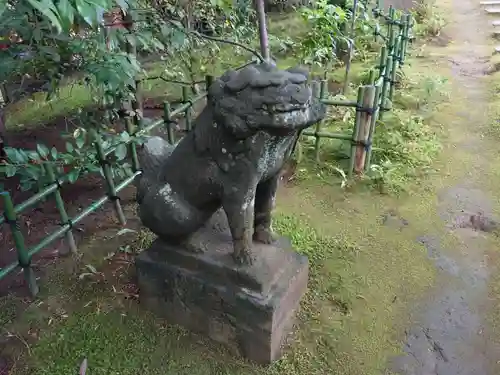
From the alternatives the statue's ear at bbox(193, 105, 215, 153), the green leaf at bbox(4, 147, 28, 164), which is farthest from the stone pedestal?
the green leaf at bbox(4, 147, 28, 164)

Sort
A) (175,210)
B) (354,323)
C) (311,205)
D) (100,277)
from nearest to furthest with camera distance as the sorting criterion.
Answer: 1. (175,210)
2. (354,323)
3. (100,277)
4. (311,205)

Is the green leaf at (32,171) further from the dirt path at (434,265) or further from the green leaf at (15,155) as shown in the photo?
the dirt path at (434,265)

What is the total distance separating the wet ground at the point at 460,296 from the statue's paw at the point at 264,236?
901 millimetres

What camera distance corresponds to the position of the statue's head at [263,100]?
5.72ft

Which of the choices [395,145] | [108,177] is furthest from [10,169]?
[395,145]

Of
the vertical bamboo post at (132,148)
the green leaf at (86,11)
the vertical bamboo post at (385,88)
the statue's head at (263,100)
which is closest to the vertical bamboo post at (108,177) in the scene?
the vertical bamboo post at (132,148)

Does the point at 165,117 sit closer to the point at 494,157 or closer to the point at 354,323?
the point at 354,323

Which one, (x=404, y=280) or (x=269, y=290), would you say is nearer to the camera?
(x=269, y=290)

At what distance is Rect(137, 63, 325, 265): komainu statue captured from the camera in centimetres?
176

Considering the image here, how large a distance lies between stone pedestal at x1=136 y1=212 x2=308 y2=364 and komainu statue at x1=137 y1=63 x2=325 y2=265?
0.30 ft

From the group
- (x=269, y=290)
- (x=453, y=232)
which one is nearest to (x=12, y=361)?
(x=269, y=290)

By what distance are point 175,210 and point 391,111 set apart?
150 inches

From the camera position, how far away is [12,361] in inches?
94.0

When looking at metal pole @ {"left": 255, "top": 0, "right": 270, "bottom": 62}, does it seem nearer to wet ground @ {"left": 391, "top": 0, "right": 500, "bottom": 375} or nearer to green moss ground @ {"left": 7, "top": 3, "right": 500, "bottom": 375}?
green moss ground @ {"left": 7, "top": 3, "right": 500, "bottom": 375}
